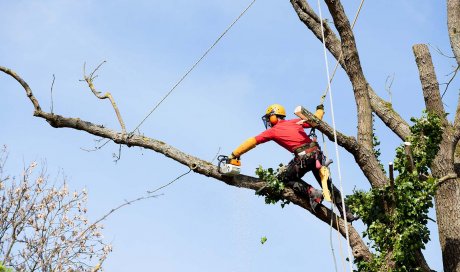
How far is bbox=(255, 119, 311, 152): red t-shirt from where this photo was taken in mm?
8352

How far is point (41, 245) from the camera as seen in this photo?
1323 centimetres

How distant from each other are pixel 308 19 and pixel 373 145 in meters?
2.48

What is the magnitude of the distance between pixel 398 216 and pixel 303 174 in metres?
1.10

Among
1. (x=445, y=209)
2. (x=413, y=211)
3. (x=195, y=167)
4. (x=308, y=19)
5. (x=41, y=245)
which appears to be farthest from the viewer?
(x=41, y=245)

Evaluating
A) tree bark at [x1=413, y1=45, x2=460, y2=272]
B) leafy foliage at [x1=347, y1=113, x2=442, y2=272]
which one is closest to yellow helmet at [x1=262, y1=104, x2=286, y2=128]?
leafy foliage at [x1=347, y1=113, x2=442, y2=272]

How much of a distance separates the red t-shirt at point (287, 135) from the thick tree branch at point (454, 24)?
3075 mm

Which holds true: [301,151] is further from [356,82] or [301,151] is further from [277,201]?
[356,82]

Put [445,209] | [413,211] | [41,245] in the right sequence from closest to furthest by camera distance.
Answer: [413,211], [445,209], [41,245]

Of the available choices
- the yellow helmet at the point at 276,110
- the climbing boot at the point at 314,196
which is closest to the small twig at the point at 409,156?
the climbing boot at the point at 314,196

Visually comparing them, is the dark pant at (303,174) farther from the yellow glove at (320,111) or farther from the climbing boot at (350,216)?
the yellow glove at (320,111)

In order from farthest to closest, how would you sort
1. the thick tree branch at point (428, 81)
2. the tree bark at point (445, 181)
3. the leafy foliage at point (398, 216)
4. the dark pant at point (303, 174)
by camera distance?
the thick tree branch at point (428, 81)
the tree bark at point (445, 181)
the dark pant at point (303, 174)
the leafy foliage at point (398, 216)

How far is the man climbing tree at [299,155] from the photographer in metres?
8.18

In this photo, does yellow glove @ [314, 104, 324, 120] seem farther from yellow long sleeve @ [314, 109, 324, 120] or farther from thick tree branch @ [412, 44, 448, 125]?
thick tree branch @ [412, 44, 448, 125]

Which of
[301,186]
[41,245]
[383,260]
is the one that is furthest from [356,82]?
[41,245]
